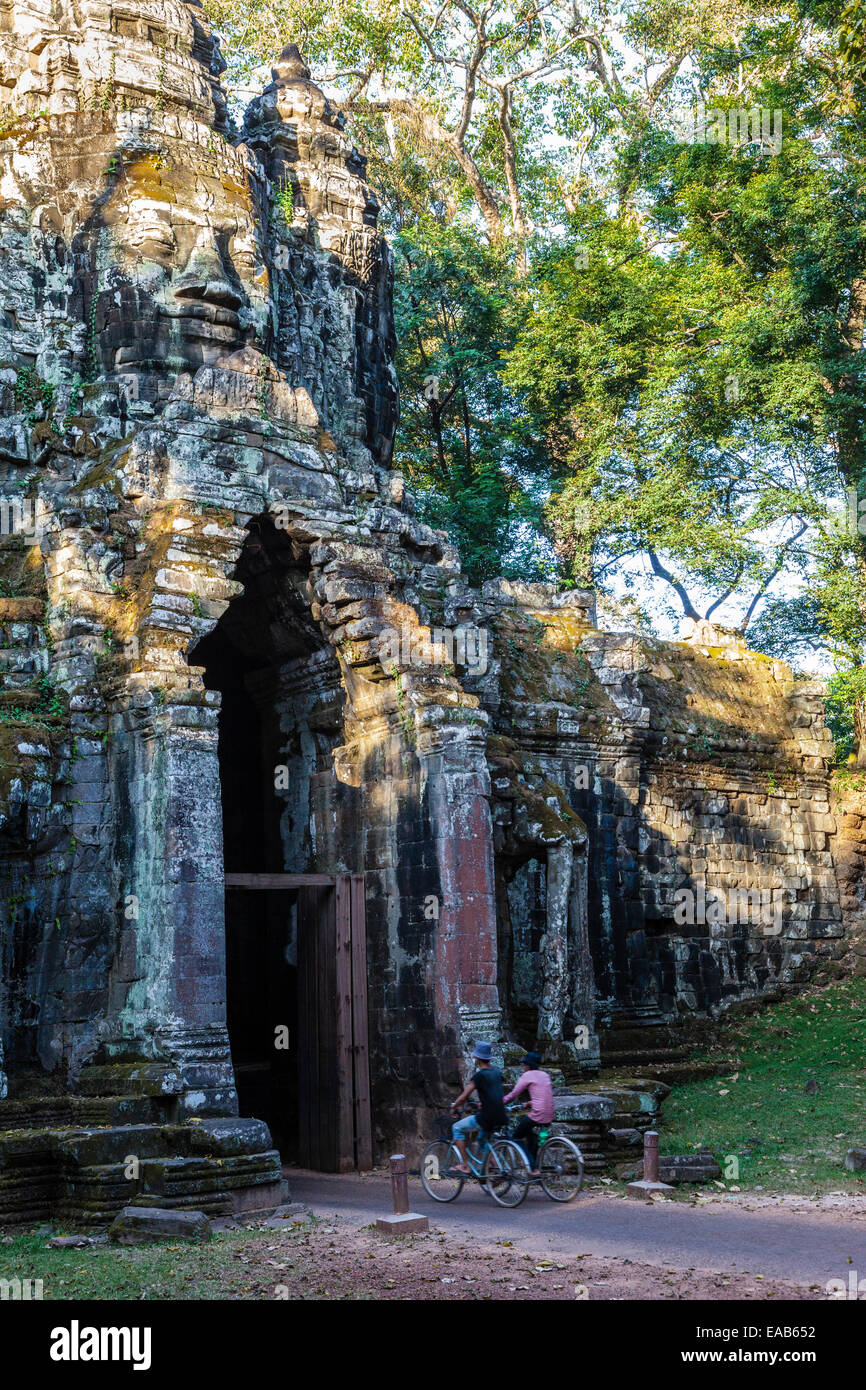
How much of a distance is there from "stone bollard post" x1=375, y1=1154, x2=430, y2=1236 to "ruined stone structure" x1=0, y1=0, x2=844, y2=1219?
1.42 m

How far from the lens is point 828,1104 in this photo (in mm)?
16766

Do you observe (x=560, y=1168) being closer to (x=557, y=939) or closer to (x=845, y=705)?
(x=557, y=939)

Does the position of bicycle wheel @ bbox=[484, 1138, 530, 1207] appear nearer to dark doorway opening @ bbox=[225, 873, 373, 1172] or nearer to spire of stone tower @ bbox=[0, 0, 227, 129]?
dark doorway opening @ bbox=[225, 873, 373, 1172]

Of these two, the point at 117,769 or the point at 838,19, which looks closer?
the point at 117,769

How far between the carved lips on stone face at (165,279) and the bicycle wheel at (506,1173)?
28.2 feet

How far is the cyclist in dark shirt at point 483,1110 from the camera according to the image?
41.2 feet

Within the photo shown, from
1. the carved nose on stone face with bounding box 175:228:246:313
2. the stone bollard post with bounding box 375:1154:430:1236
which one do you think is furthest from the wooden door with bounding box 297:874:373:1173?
the carved nose on stone face with bounding box 175:228:246:313

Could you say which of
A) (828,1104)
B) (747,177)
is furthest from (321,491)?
(747,177)

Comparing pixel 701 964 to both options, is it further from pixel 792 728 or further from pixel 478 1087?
pixel 478 1087

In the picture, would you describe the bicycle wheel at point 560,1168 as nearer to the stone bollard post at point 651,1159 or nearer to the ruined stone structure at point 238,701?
the stone bollard post at point 651,1159

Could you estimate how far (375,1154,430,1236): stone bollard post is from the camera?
10.9 m

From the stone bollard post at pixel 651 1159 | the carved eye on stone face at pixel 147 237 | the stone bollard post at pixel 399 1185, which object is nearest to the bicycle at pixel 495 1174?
the stone bollard post at pixel 651 1159

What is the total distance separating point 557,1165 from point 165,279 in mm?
10112
